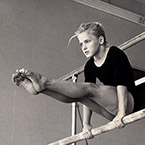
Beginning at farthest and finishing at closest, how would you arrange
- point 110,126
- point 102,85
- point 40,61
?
point 40,61, point 102,85, point 110,126

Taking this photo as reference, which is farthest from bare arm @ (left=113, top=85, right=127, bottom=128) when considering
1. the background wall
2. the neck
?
the background wall

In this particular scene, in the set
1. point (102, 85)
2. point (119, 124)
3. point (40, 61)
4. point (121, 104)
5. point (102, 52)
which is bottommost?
point (119, 124)

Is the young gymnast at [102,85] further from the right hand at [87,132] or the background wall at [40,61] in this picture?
the background wall at [40,61]

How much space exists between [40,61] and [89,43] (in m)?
1.87

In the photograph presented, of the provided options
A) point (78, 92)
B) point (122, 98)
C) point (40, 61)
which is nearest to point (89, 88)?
point (78, 92)

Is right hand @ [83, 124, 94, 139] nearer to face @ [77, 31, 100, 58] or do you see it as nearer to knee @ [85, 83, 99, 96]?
knee @ [85, 83, 99, 96]

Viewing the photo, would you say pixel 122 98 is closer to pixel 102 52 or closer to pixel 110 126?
pixel 110 126

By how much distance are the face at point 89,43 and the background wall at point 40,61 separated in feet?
5.43

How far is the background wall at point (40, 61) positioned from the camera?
391cm

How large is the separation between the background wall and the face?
5.43 ft

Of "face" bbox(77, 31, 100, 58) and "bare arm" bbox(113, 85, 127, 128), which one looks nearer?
"bare arm" bbox(113, 85, 127, 128)

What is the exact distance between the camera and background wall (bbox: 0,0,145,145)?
3912 millimetres

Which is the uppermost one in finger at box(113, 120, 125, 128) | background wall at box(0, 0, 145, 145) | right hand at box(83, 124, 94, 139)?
background wall at box(0, 0, 145, 145)

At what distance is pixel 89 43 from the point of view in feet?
7.99
